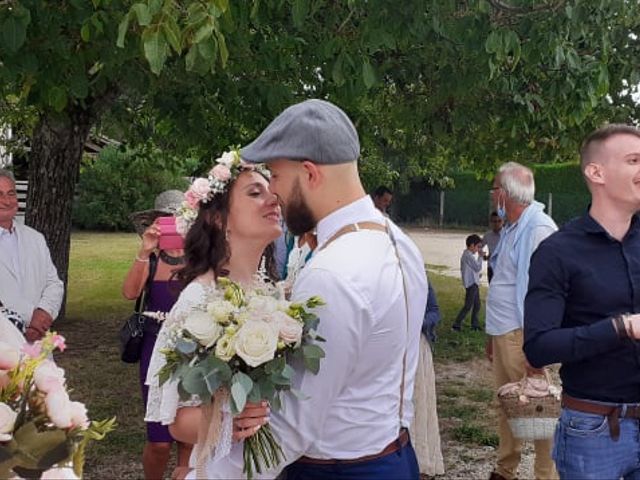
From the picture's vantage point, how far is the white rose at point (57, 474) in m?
1.52

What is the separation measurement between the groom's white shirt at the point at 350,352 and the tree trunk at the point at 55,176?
304 inches

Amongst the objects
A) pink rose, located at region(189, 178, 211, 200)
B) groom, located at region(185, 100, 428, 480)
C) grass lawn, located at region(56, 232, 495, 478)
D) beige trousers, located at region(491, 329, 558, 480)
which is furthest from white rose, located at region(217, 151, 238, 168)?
grass lawn, located at region(56, 232, 495, 478)

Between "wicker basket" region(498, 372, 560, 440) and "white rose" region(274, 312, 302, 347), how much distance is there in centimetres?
288

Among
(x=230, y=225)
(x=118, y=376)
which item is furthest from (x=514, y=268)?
(x=118, y=376)

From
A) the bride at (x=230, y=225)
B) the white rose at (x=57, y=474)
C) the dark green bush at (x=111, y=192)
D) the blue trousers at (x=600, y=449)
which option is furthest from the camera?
the dark green bush at (x=111, y=192)

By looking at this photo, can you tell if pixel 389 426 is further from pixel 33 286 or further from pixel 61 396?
pixel 33 286

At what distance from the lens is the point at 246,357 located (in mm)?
1781

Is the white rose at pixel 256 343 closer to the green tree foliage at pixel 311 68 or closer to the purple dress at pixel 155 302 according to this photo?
the green tree foliage at pixel 311 68

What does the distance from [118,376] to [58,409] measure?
262 inches

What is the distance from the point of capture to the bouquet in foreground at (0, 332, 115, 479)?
1.54 meters

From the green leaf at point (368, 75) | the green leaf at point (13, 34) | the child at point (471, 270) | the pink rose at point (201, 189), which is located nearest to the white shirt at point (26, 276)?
the green leaf at point (13, 34)

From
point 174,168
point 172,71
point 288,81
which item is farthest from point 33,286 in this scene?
point 174,168

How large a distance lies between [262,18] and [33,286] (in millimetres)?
2297

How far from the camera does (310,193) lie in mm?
1961
